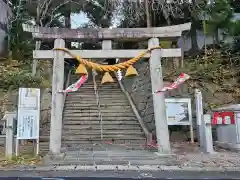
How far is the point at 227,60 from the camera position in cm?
1448

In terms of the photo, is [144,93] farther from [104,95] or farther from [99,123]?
[99,123]

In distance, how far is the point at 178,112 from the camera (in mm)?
10711

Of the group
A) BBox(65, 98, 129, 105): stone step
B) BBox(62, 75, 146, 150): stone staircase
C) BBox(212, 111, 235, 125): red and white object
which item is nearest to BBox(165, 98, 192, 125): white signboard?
BBox(212, 111, 235, 125): red and white object

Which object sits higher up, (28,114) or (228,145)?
(28,114)

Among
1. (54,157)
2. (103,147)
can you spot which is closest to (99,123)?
(103,147)

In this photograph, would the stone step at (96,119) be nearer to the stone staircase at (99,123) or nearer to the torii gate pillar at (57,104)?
the stone staircase at (99,123)

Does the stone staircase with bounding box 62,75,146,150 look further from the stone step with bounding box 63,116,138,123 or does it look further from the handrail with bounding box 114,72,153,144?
the handrail with bounding box 114,72,153,144

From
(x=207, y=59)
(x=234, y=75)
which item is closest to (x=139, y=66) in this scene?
(x=207, y=59)

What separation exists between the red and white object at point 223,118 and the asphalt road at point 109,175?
11.1 ft

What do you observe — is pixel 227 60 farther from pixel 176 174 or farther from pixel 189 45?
pixel 176 174

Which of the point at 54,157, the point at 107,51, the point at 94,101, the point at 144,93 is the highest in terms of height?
the point at 107,51

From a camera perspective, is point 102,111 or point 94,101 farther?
point 94,101

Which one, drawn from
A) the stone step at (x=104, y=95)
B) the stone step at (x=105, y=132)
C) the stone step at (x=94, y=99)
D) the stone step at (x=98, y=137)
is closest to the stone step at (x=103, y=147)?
the stone step at (x=98, y=137)

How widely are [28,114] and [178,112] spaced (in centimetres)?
534
